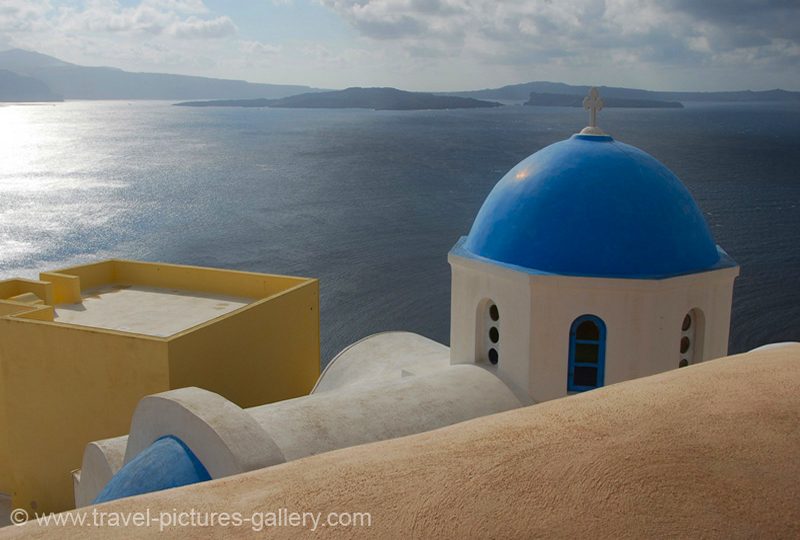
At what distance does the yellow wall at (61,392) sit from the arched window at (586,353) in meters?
6.75

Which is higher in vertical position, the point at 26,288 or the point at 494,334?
the point at 494,334

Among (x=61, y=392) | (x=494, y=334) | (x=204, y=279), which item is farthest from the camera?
(x=204, y=279)

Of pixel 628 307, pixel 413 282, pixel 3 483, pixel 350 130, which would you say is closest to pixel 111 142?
pixel 350 130

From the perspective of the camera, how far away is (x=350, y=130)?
15575 centimetres

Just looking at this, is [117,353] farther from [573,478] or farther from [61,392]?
[573,478]

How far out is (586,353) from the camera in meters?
11.1

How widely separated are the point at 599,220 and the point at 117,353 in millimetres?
8529

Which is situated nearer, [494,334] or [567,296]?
[567,296]

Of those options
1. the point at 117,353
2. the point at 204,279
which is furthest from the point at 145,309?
the point at 117,353

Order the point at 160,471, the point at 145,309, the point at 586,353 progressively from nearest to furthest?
the point at 160,471 < the point at 586,353 < the point at 145,309

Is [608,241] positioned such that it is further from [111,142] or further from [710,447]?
[111,142]

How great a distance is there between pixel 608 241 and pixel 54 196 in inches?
2757

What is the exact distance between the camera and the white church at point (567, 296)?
1049 cm

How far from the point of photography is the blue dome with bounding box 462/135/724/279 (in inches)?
425
